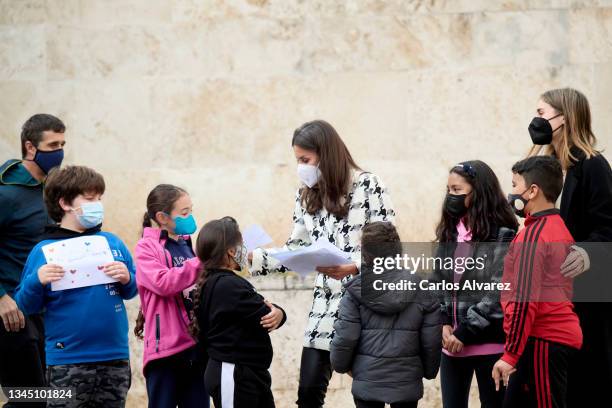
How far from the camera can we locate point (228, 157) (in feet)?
26.6

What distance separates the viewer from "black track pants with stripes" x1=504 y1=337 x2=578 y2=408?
5090mm

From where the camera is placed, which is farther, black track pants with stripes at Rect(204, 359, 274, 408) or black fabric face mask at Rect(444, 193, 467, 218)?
black fabric face mask at Rect(444, 193, 467, 218)

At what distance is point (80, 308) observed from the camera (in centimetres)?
565

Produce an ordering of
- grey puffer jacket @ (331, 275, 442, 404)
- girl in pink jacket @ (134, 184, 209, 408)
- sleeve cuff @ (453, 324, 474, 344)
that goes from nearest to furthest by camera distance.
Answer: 1. grey puffer jacket @ (331, 275, 442, 404)
2. sleeve cuff @ (453, 324, 474, 344)
3. girl in pink jacket @ (134, 184, 209, 408)

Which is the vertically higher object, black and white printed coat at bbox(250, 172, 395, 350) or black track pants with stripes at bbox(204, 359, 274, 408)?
black and white printed coat at bbox(250, 172, 395, 350)

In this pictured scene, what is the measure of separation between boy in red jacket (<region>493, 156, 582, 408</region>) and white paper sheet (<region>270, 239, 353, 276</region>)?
85 centimetres

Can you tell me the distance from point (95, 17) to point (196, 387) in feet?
11.3

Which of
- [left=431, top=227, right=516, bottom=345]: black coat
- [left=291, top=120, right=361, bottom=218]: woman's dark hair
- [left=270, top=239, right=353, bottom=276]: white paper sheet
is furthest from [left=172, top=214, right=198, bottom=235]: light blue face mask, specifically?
[left=431, top=227, right=516, bottom=345]: black coat

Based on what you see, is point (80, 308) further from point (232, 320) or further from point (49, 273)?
point (232, 320)

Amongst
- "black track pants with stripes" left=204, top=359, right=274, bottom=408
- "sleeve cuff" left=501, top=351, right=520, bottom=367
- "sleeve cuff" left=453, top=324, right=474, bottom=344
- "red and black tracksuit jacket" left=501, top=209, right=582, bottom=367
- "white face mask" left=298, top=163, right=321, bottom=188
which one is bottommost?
"black track pants with stripes" left=204, top=359, right=274, bottom=408

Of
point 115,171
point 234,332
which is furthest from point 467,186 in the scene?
point 115,171

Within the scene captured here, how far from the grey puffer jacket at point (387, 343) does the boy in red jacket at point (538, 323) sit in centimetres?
42

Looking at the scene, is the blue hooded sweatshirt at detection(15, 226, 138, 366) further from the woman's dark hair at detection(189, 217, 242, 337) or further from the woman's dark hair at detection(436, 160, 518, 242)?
the woman's dark hair at detection(436, 160, 518, 242)

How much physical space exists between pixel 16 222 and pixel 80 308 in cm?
90
